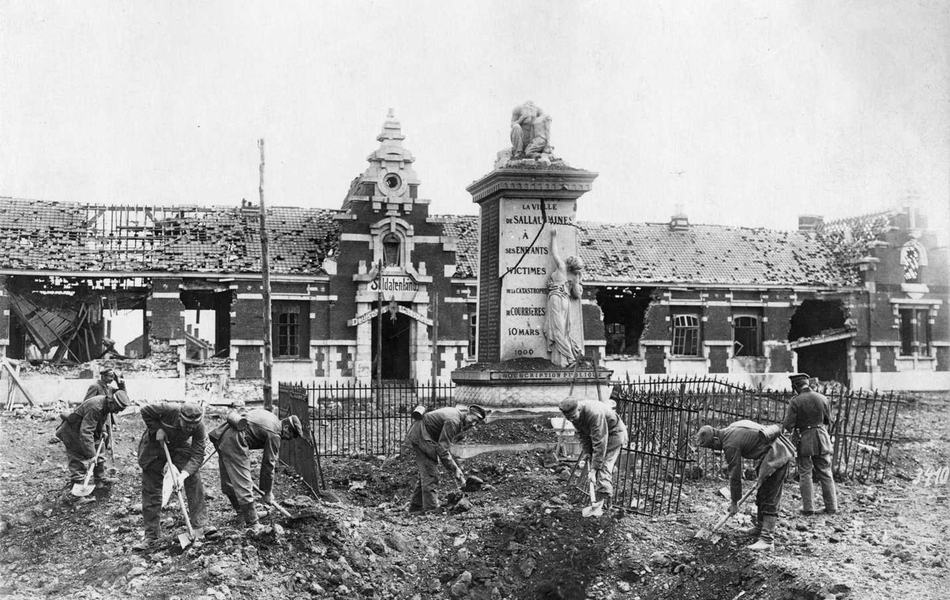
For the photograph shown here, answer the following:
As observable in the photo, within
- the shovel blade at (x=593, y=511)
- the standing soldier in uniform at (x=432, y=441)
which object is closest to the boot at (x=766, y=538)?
the shovel blade at (x=593, y=511)

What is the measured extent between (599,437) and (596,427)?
122 mm

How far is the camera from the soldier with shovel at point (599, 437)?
35.3ft

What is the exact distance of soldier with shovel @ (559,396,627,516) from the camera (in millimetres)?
10758

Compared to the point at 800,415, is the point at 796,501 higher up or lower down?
lower down

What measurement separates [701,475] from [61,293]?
20.1m

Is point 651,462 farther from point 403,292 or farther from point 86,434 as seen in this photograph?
point 403,292

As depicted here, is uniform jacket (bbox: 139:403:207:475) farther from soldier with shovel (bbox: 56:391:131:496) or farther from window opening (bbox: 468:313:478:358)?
window opening (bbox: 468:313:478:358)

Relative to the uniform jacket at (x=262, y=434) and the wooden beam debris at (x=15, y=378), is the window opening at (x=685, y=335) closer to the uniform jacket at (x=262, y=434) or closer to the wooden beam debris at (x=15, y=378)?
the wooden beam debris at (x=15, y=378)

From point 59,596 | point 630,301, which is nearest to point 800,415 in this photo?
point 59,596

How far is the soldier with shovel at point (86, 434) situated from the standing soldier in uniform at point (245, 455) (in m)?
2.48

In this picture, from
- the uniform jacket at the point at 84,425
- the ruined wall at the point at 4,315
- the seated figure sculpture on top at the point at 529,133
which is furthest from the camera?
the ruined wall at the point at 4,315

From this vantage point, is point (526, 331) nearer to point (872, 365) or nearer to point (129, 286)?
point (129, 286)

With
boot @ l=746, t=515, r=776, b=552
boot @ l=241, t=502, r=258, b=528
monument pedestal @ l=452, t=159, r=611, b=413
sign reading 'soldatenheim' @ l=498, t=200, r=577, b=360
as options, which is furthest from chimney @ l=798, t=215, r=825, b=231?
boot @ l=241, t=502, r=258, b=528

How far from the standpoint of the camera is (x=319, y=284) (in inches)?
1077
